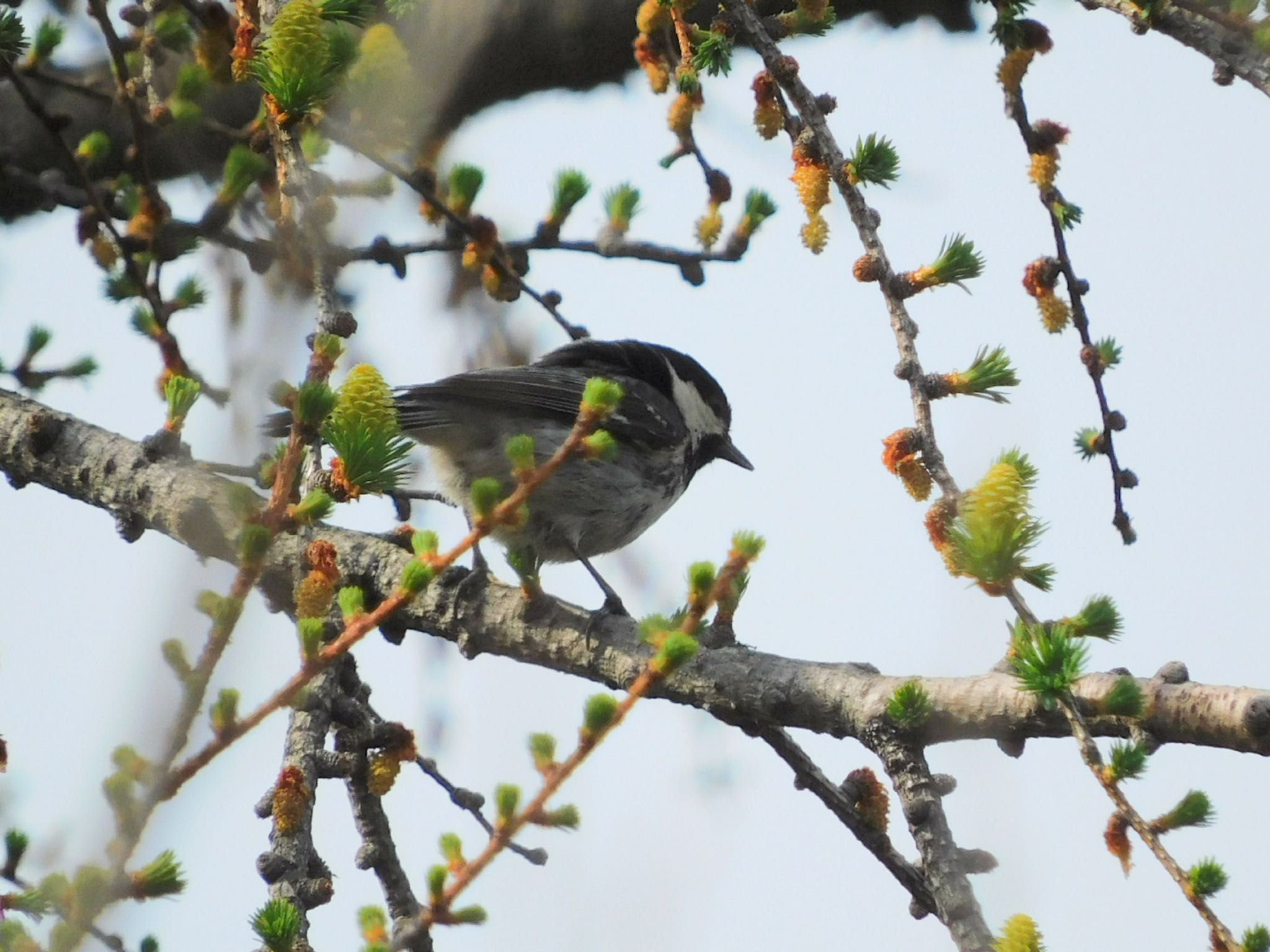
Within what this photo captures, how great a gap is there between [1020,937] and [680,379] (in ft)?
13.8

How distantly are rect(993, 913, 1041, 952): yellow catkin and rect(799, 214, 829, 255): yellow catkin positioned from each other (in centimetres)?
147

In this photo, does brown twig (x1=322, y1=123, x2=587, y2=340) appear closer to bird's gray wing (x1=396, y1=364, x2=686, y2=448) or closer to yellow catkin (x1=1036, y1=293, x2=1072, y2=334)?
bird's gray wing (x1=396, y1=364, x2=686, y2=448)

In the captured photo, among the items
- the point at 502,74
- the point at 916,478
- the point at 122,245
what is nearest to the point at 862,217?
the point at 916,478

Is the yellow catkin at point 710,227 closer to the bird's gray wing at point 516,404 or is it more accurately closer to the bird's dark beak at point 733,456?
the bird's gray wing at point 516,404

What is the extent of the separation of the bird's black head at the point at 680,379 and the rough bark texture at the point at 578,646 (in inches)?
78.1

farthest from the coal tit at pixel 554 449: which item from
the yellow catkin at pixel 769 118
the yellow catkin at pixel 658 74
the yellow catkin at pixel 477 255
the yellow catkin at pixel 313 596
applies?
the yellow catkin at pixel 313 596

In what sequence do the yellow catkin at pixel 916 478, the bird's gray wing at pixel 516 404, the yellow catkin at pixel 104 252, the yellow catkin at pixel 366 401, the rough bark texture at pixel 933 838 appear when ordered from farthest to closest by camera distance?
1. the bird's gray wing at pixel 516 404
2. the yellow catkin at pixel 104 252
3. the yellow catkin at pixel 916 478
4. the yellow catkin at pixel 366 401
5. the rough bark texture at pixel 933 838

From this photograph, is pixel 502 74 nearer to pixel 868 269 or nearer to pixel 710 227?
pixel 710 227

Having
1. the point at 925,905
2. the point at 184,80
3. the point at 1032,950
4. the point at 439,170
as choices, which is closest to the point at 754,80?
the point at 439,170

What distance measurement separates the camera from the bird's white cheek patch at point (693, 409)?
5.61m

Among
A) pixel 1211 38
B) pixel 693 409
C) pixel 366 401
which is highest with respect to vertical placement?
pixel 693 409

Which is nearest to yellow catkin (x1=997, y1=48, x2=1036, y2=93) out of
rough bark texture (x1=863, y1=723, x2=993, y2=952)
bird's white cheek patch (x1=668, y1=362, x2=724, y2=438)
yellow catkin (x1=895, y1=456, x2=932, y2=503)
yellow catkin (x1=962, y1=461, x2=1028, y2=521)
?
yellow catkin (x1=895, y1=456, x2=932, y2=503)

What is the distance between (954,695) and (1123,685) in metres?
0.49

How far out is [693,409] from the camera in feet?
18.8
